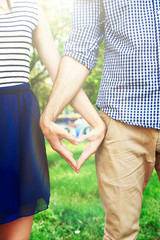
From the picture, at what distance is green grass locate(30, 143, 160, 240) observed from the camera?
311 cm

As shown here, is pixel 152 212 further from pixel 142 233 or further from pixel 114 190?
pixel 114 190

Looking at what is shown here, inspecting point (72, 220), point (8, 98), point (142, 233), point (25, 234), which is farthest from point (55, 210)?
point (8, 98)

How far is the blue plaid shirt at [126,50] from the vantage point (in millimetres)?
1543

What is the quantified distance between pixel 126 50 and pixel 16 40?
55 centimetres

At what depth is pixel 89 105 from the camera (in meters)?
1.65

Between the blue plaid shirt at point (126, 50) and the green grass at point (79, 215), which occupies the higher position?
the blue plaid shirt at point (126, 50)

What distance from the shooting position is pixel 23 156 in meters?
1.54

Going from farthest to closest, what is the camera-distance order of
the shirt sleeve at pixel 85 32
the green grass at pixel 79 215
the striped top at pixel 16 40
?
1. the green grass at pixel 79 215
2. the shirt sleeve at pixel 85 32
3. the striped top at pixel 16 40

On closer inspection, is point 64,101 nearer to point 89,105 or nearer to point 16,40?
point 89,105

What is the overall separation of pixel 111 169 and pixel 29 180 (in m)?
0.44

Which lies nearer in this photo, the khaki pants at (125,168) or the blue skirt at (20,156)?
the blue skirt at (20,156)

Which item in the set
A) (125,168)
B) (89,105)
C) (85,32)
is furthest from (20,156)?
(85,32)

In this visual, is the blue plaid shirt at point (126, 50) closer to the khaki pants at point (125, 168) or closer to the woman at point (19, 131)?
the khaki pants at point (125, 168)

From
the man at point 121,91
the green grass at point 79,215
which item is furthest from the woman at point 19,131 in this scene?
the green grass at point 79,215
